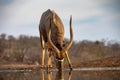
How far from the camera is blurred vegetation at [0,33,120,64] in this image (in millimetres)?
28864

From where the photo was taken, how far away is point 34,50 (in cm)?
3297

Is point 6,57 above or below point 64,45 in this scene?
below

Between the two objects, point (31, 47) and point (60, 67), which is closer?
point (60, 67)

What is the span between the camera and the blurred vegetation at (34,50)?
2886 cm

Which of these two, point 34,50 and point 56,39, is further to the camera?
point 34,50

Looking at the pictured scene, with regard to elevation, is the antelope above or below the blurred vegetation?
above

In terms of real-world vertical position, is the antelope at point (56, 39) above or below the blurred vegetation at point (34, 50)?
above

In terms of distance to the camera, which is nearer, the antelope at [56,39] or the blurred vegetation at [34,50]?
the antelope at [56,39]

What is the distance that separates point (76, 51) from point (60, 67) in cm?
2032

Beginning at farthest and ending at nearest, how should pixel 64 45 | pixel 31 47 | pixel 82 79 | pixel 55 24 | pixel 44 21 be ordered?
pixel 31 47
pixel 44 21
pixel 55 24
pixel 64 45
pixel 82 79

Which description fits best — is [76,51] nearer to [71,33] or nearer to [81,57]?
[81,57]

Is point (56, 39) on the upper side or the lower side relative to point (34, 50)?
upper

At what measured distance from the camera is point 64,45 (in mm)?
10484

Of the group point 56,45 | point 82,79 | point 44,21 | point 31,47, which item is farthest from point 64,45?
point 31,47
